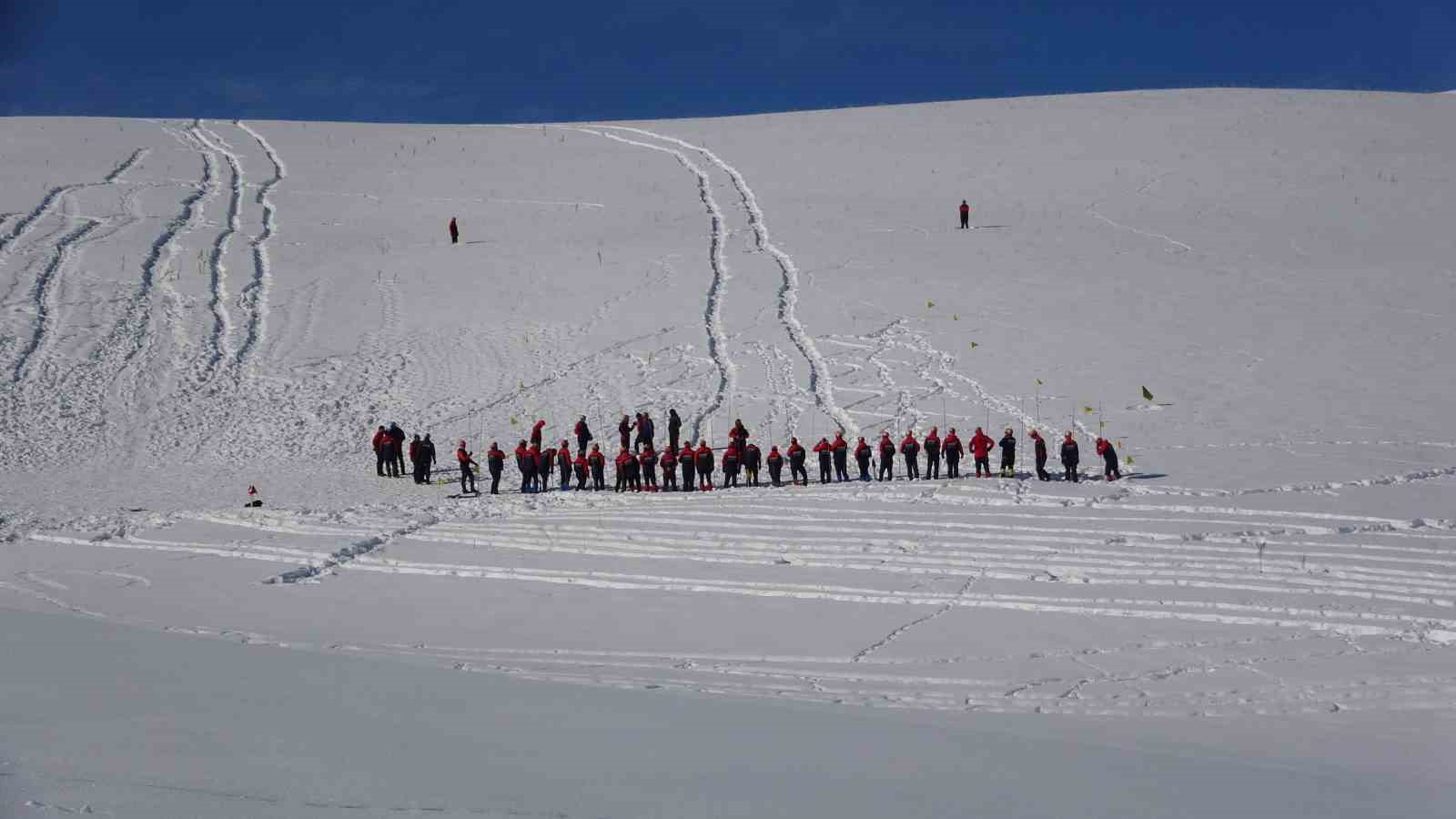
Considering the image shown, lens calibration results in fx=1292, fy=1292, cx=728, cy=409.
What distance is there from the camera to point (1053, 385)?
2359 centimetres

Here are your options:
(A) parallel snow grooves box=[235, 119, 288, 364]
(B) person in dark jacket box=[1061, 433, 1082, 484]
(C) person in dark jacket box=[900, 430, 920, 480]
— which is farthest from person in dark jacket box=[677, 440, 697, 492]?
(A) parallel snow grooves box=[235, 119, 288, 364]

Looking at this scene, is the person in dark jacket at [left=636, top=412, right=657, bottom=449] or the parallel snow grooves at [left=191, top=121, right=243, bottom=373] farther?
the parallel snow grooves at [left=191, top=121, right=243, bottom=373]

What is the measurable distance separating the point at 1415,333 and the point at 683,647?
2249 cm

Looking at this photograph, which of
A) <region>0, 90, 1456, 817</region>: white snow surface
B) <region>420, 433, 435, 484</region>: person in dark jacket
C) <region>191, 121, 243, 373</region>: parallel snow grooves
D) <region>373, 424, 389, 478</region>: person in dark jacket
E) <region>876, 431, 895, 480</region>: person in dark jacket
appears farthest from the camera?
<region>191, 121, 243, 373</region>: parallel snow grooves

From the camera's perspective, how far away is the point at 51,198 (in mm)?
35844

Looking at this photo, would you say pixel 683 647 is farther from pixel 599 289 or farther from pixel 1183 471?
pixel 599 289

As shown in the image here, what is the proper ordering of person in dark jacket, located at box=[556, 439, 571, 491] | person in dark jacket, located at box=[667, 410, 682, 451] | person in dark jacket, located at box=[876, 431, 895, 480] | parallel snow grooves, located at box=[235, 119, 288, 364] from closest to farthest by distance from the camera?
person in dark jacket, located at box=[876, 431, 895, 480], person in dark jacket, located at box=[556, 439, 571, 491], person in dark jacket, located at box=[667, 410, 682, 451], parallel snow grooves, located at box=[235, 119, 288, 364]

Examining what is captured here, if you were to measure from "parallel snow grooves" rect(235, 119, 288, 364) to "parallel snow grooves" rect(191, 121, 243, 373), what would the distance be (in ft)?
1.32

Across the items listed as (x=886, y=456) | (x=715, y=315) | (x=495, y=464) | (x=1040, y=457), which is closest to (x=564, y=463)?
(x=495, y=464)

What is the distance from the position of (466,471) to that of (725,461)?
377 centimetres

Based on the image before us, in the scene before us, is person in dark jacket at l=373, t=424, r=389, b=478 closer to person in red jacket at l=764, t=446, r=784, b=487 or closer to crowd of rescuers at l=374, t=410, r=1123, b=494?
crowd of rescuers at l=374, t=410, r=1123, b=494

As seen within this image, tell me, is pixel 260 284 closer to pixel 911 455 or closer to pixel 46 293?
pixel 46 293

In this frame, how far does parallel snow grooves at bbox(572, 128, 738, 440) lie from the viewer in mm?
23016

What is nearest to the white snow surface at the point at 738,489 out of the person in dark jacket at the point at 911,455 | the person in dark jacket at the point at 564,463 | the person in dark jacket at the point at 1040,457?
the person in dark jacket at the point at 1040,457
